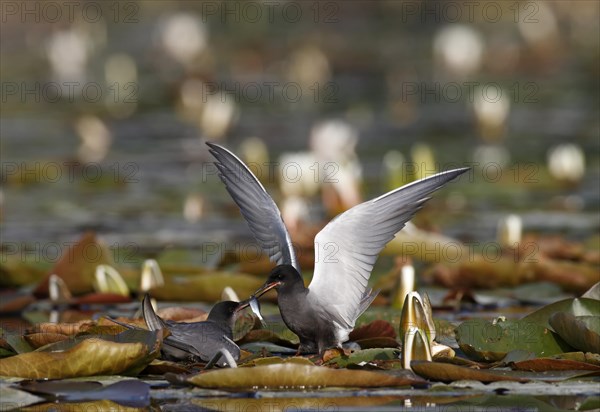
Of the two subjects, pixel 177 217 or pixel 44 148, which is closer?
pixel 177 217

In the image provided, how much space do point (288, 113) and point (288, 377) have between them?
38.8 ft

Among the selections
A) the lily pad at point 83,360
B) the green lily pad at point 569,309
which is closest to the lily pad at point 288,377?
the lily pad at point 83,360

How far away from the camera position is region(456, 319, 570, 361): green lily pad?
15.1 ft

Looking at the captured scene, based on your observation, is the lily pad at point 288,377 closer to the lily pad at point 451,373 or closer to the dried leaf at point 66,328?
the lily pad at point 451,373

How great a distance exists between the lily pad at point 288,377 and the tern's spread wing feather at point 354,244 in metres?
0.61

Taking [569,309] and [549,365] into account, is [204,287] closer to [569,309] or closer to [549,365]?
[569,309]

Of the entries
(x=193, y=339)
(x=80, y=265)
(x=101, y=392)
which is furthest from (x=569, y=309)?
(x=80, y=265)

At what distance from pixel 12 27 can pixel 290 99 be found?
28.2 feet

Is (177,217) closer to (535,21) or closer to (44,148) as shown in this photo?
(44,148)

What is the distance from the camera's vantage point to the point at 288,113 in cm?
1582

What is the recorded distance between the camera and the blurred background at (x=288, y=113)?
913cm

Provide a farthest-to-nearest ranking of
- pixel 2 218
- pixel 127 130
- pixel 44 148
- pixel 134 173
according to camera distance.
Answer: pixel 127 130
pixel 44 148
pixel 134 173
pixel 2 218

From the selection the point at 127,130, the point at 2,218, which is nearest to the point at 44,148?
the point at 127,130

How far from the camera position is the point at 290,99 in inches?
673
